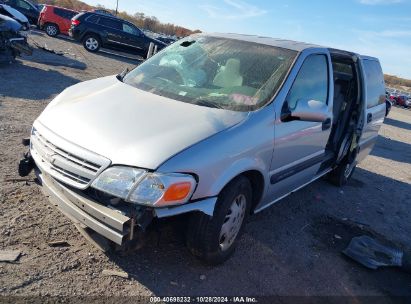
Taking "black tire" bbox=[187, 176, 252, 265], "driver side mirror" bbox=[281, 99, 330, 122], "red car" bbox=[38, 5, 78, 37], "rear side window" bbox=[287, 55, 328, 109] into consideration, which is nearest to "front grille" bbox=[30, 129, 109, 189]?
"black tire" bbox=[187, 176, 252, 265]

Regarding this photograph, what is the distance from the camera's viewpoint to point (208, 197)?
2.92m

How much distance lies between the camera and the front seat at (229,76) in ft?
12.4

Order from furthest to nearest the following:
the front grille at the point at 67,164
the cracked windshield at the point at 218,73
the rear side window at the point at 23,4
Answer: the rear side window at the point at 23,4 → the cracked windshield at the point at 218,73 → the front grille at the point at 67,164

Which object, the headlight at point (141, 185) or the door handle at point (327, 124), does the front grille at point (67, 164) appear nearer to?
the headlight at point (141, 185)

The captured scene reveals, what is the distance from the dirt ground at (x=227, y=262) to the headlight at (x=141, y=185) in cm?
36

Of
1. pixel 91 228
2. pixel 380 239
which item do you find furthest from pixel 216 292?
pixel 380 239

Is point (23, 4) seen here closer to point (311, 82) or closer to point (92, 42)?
point (92, 42)

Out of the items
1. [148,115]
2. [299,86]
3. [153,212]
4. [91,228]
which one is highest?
[299,86]

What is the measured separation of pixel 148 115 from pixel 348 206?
3672mm

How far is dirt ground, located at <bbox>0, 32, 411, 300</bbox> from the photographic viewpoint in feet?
9.74

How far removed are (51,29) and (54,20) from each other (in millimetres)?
609

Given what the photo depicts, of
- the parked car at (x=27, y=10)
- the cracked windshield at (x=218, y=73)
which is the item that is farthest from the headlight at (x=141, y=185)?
the parked car at (x=27, y=10)

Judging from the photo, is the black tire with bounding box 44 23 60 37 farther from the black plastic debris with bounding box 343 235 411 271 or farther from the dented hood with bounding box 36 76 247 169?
the black plastic debris with bounding box 343 235 411 271

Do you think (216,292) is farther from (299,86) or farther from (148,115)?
(299,86)
